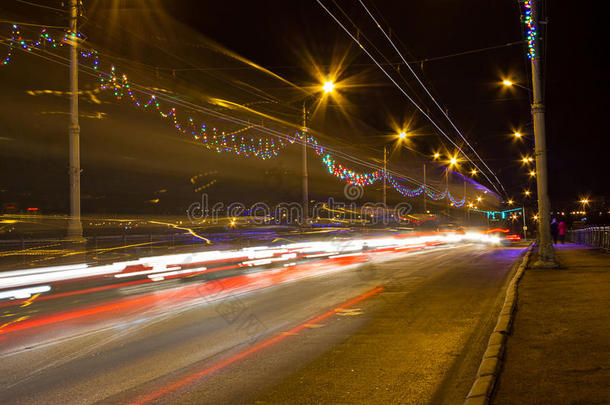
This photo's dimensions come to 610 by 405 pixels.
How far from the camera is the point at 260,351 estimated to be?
597 centimetres

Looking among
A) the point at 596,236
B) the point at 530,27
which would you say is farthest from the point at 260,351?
the point at 596,236

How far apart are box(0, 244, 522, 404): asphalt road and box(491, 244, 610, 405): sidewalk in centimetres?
46

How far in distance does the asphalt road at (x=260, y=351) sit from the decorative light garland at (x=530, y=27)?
→ 6.74 meters

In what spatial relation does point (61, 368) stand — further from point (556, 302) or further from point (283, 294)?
point (556, 302)

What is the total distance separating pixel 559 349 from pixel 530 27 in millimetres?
9974

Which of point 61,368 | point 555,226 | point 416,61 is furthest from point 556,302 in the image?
point 555,226

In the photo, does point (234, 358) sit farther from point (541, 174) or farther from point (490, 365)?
point (541, 174)

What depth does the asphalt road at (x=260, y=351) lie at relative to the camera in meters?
4.46

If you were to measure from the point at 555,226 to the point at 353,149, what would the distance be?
16.0 meters

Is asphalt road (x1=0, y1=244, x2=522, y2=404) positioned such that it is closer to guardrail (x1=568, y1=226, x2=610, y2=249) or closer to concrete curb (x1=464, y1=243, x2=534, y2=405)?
concrete curb (x1=464, y1=243, x2=534, y2=405)

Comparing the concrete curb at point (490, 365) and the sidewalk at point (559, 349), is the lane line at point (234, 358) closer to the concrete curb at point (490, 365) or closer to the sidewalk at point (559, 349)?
the concrete curb at point (490, 365)

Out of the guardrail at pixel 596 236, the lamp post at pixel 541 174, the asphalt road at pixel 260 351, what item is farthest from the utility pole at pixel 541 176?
the guardrail at pixel 596 236

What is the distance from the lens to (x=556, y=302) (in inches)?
316

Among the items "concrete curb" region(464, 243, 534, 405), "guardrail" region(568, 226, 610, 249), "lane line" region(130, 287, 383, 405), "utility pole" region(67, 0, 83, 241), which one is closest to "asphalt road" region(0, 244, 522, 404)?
"lane line" region(130, 287, 383, 405)
